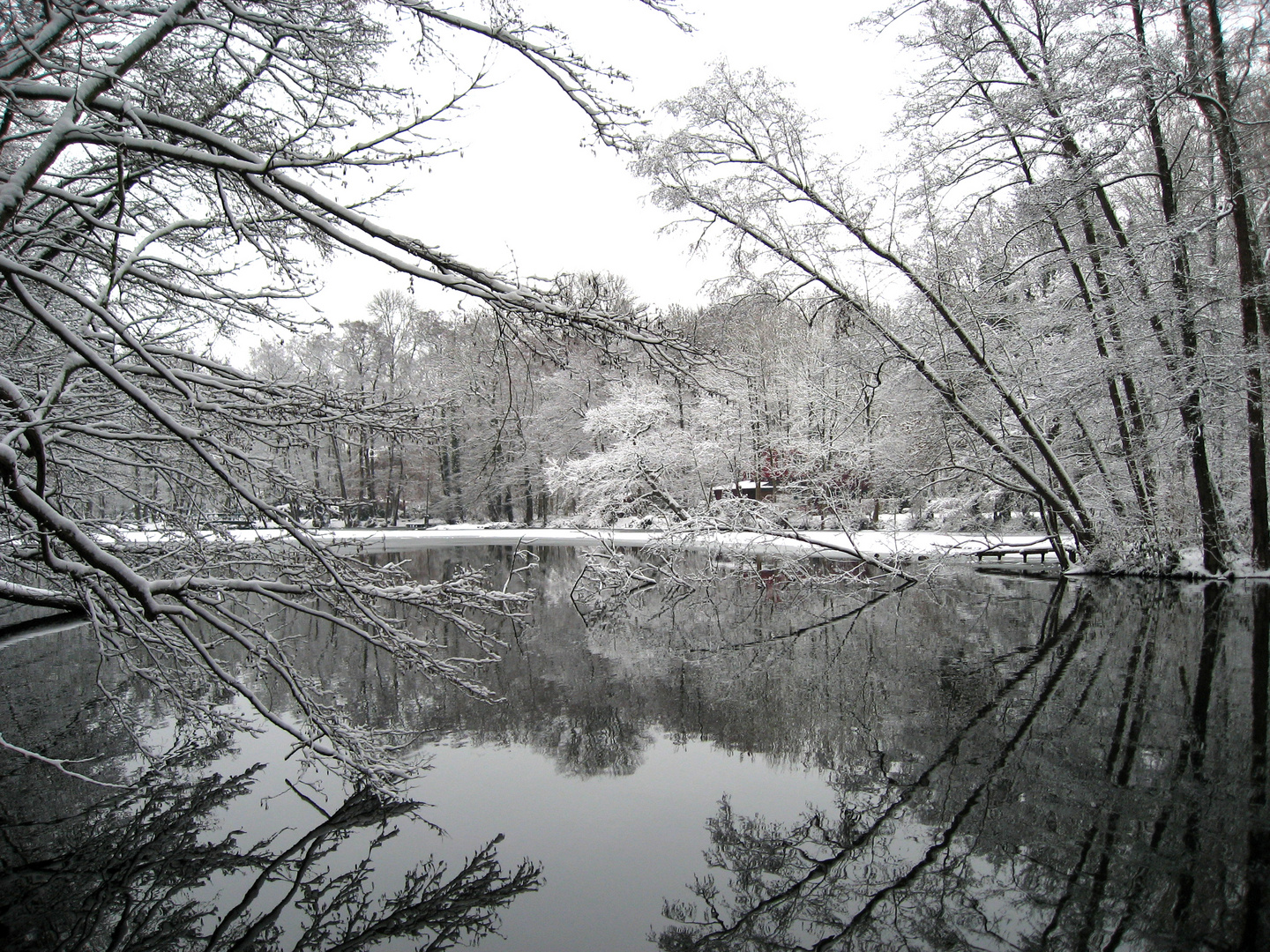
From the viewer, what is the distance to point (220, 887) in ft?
12.1

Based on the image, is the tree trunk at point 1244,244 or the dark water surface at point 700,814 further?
the tree trunk at point 1244,244

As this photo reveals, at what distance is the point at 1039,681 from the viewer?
7043 mm

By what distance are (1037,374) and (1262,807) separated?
11.7 metres

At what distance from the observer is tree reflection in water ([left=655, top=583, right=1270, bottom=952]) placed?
315 cm

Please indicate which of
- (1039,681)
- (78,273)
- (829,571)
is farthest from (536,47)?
(829,571)

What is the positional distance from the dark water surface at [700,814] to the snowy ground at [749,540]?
17.8 feet

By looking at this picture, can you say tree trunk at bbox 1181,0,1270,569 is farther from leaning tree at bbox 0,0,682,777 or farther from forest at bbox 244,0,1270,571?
leaning tree at bbox 0,0,682,777

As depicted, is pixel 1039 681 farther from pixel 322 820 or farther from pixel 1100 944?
pixel 322 820

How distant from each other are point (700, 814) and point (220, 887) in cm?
259

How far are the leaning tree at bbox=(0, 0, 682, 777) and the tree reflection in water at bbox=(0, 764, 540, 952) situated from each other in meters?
0.56

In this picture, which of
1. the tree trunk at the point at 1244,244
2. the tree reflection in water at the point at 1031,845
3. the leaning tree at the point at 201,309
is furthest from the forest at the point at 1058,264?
the tree reflection in water at the point at 1031,845

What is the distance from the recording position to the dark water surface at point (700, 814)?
10.8 ft

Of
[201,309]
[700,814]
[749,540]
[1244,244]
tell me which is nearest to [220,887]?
[700,814]

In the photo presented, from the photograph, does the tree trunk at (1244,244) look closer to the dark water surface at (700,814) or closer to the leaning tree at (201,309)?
the dark water surface at (700,814)
